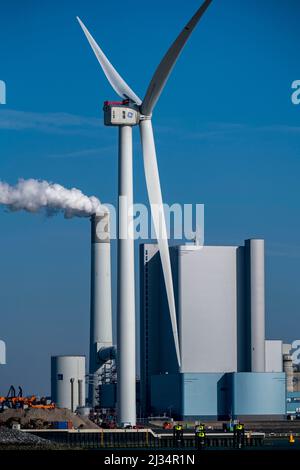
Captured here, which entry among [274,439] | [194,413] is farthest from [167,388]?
[274,439]

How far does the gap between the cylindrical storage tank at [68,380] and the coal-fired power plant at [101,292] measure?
1983 millimetres

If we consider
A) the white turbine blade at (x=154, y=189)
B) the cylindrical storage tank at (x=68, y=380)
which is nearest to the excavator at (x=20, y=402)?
the cylindrical storage tank at (x=68, y=380)

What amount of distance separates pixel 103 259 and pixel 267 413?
20.3 m

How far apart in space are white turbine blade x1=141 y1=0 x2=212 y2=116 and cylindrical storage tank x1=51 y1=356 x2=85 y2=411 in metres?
39.3

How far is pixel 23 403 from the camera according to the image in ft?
371

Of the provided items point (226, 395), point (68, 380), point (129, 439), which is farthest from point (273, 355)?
point (129, 439)

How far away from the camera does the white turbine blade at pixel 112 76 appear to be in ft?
283

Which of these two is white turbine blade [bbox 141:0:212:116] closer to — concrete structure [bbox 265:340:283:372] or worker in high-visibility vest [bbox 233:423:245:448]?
worker in high-visibility vest [bbox 233:423:245:448]

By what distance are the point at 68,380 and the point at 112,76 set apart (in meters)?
41.0

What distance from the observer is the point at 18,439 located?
75.2m

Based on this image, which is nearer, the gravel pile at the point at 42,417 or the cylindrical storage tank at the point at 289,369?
the gravel pile at the point at 42,417

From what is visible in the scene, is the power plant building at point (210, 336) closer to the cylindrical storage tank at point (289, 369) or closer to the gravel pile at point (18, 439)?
the cylindrical storage tank at point (289, 369)
